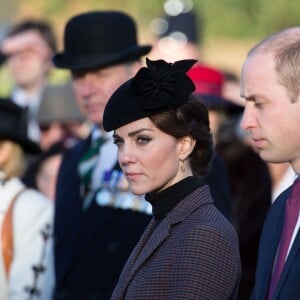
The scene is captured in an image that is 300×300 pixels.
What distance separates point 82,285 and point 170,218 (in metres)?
1.62

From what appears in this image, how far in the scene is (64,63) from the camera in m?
6.39

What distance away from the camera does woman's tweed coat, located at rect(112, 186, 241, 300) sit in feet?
13.5

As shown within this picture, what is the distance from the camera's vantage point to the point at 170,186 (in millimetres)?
4430

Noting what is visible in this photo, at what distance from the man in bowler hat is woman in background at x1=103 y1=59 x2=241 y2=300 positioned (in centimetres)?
116

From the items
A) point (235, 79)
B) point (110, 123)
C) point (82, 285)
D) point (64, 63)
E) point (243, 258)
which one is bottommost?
point (235, 79)

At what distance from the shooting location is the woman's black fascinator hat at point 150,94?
443cm

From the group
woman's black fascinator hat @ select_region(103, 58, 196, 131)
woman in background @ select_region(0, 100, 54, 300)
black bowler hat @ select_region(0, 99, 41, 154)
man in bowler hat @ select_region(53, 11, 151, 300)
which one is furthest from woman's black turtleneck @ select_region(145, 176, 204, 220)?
black bowler hat @ select_region(0, 99, 41, 154)

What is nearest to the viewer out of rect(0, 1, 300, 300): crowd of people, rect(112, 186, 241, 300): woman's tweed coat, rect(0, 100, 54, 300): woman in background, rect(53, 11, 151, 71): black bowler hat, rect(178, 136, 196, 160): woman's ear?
rect(112, 186, 241, 300): woman's tweed coat

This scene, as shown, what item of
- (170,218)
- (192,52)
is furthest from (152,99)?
(192,52)

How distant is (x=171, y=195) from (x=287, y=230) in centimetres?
46

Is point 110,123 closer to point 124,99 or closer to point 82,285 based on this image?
point 124,99

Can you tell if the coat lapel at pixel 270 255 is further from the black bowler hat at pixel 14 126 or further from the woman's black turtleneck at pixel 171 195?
the black bowler hat at pixel 14 126

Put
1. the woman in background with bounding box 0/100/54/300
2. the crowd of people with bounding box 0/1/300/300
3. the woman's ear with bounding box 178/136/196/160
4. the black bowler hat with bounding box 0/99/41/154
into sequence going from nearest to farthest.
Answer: the crowd of people with bounding box 0/1/300/300 < the woman's ear with bounding box 178/136/196/160 < the woman in background with bounding box 0/100/54/300 < the black bowler hat with bounding box 0/99/41/154

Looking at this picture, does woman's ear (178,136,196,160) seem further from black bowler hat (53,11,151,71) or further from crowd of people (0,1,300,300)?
black bowler hat (53,11,151,71)
